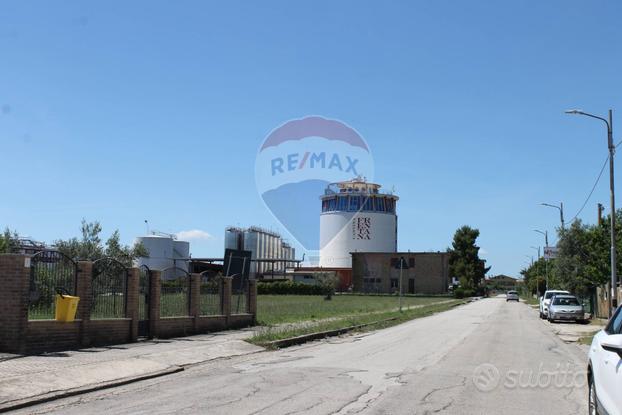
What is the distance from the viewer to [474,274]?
409 ft

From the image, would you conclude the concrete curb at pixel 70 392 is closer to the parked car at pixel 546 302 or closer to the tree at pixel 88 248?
the tree at pixel 88 248

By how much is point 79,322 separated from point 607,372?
13.3 m

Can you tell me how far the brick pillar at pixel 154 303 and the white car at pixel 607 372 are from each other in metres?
14.3

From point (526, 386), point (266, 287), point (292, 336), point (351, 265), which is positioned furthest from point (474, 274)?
point (526, 386)

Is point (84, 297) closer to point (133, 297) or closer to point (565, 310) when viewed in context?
point (133, 297)

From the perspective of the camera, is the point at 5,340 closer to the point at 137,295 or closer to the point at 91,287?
the point at 91,287

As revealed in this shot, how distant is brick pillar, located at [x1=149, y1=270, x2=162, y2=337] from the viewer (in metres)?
19.5

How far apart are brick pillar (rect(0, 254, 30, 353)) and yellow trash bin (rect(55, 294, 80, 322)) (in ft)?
3.90

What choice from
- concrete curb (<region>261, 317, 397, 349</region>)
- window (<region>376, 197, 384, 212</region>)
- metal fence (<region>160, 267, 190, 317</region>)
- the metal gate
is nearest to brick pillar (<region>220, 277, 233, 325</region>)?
metal fence (<region>160, 267, 190, 317</region>)

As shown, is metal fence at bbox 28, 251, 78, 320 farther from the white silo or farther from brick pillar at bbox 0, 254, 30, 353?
the white silo

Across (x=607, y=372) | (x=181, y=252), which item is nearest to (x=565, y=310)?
(x=607, y=372)

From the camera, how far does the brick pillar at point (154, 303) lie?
19.5 m

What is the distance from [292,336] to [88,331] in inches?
278

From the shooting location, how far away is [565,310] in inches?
1425
